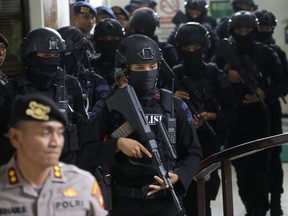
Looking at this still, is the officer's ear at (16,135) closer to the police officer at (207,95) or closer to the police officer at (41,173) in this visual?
the police officer at (41,173)

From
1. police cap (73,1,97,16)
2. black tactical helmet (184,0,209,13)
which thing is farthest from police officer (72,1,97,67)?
black tactical helmet (184,0,209,13)

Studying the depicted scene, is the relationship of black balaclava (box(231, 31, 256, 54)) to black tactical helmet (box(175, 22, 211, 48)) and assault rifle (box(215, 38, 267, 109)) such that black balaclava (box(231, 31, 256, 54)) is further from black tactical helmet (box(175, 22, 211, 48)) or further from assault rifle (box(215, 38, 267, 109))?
black tactical helmet (box(175, 22, 211, 48))

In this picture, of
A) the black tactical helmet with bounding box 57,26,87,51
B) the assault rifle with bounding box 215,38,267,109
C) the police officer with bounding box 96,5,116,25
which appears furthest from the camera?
the police officer with bounding box 96,5,116,25

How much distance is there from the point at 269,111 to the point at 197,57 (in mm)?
1735

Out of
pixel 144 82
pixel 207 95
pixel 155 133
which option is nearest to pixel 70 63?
pixel 207 95

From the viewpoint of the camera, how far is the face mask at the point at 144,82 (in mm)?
5188

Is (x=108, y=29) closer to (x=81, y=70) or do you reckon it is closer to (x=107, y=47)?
(x=107, y=47)

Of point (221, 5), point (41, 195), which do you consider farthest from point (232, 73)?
point (221, 5)

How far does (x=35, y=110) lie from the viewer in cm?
331

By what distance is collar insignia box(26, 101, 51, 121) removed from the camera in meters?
3.29

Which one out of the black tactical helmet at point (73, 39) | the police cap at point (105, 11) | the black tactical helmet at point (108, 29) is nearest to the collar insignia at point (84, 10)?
the police cap at point (105, 11)

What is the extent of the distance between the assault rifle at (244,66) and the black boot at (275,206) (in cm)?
82

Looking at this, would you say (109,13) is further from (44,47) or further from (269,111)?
(44,47)

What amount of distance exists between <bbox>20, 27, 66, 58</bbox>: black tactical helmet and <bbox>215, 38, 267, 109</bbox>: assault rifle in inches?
100
